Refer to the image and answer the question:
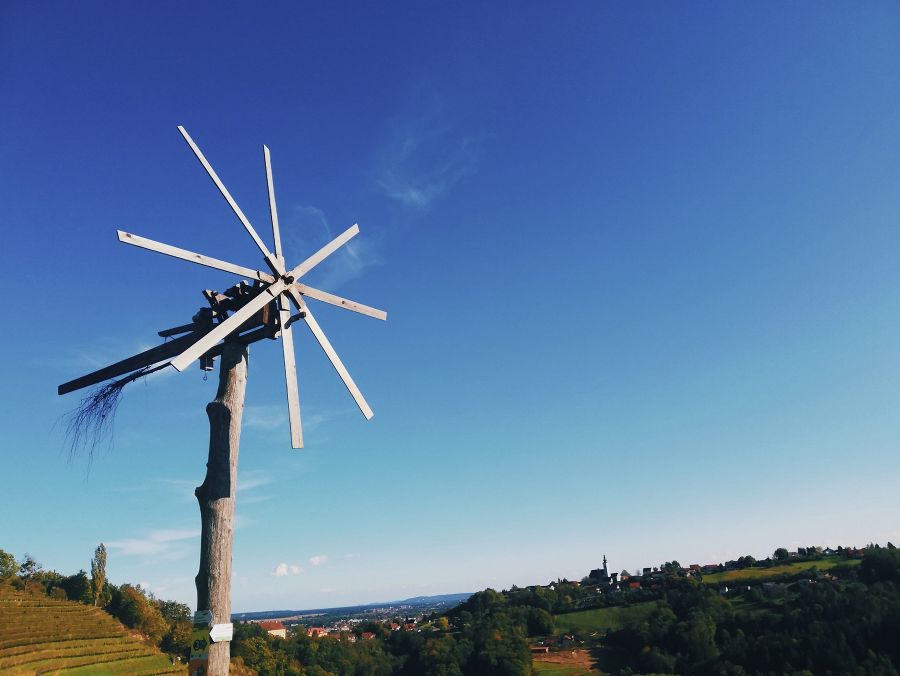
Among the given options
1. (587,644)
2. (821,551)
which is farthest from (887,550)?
(587,644)

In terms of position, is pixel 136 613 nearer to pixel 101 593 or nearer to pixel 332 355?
pixel 101 593

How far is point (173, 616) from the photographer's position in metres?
84.9

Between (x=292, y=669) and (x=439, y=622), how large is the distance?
6951 cm

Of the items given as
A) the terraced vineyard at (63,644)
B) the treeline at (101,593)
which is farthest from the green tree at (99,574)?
the terraced vineyard at (63,644)

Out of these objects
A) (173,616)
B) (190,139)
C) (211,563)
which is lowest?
(173,616)

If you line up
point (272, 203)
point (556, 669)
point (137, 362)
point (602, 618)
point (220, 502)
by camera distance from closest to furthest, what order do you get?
point (220, 502) < point (137, 362) < point (272, 203) < point (556, 669) < point (602, 618)

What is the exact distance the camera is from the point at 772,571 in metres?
122

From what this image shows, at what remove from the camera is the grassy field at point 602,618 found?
361ft

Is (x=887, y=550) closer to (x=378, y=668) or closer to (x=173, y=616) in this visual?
(x=378, y=668)

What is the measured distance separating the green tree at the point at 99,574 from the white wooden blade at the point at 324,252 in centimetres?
7166

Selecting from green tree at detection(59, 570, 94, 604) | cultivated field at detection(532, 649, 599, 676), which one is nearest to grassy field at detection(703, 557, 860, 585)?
cultivated field at detection(532, 649, 599, 676)

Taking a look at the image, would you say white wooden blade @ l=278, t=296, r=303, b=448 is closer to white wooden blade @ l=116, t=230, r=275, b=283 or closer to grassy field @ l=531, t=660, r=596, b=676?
white wooden blade @ l=116, t=230, r=275, b=283

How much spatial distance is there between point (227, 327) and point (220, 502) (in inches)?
74.7

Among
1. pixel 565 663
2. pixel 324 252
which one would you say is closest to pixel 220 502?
pixel 324 252
